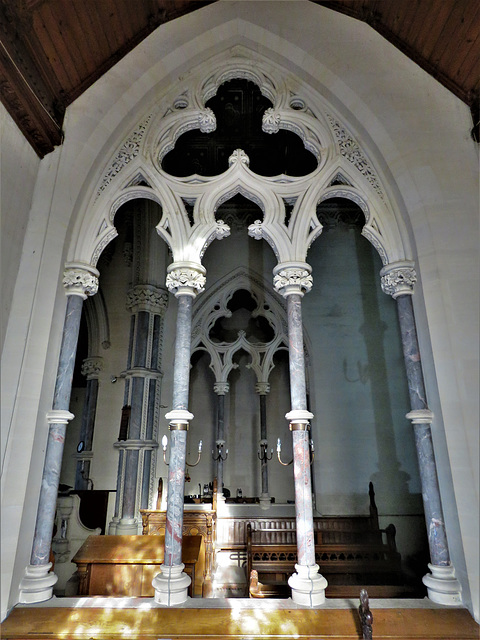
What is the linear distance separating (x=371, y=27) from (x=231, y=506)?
24.5 feet

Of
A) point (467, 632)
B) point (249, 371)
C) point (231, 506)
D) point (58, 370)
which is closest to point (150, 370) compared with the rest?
point (231, 506)

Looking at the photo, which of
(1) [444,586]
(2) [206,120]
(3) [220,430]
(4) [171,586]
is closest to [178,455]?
(4) [171,586]

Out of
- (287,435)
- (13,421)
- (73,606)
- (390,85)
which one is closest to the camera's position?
(73,606)

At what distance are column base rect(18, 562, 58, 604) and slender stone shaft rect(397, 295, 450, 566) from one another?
291cm

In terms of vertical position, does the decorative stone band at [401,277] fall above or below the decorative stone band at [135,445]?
above

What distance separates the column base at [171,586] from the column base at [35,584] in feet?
2.63

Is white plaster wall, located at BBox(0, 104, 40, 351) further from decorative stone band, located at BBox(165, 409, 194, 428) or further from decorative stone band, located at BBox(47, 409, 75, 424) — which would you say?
decorative stone band, located at BBox(165, 409, 194, 428)

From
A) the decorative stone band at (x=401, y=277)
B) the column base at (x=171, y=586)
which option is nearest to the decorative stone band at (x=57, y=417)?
the column base at (x=171, y=586)

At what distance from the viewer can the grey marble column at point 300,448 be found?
10.3 feet

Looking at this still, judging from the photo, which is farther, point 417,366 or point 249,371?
point 249,371

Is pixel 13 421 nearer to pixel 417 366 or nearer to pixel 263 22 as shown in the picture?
pixel 417 366

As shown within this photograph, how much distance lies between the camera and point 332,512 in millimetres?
7770

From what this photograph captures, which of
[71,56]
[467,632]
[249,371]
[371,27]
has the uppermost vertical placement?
[371,27]

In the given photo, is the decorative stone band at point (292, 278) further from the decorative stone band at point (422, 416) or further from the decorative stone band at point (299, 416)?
the decorative stone band at point (422, 416)
